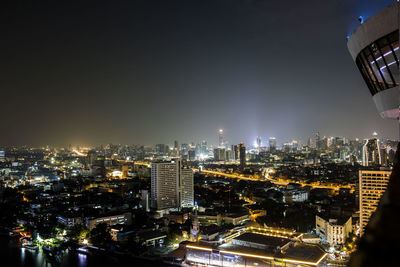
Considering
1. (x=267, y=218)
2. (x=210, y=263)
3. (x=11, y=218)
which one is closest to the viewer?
(x=210, y=263)

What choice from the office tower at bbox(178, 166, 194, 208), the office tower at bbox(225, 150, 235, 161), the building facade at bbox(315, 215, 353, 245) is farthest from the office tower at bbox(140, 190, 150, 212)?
the office tower at bbox(225, 150, 235, 161)

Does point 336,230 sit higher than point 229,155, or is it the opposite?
point 229,155

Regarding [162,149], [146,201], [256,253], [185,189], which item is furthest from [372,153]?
[162,149]

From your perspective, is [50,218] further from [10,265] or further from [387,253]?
[387,253]

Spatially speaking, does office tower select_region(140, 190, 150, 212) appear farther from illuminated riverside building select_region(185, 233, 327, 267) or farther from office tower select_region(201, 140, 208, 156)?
office tower select_region(201, 140, 208, 156)

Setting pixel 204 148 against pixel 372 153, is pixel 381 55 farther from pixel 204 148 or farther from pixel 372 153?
pixel 204 148

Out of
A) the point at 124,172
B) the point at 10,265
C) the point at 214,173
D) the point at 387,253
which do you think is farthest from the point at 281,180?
the point at 387,253
